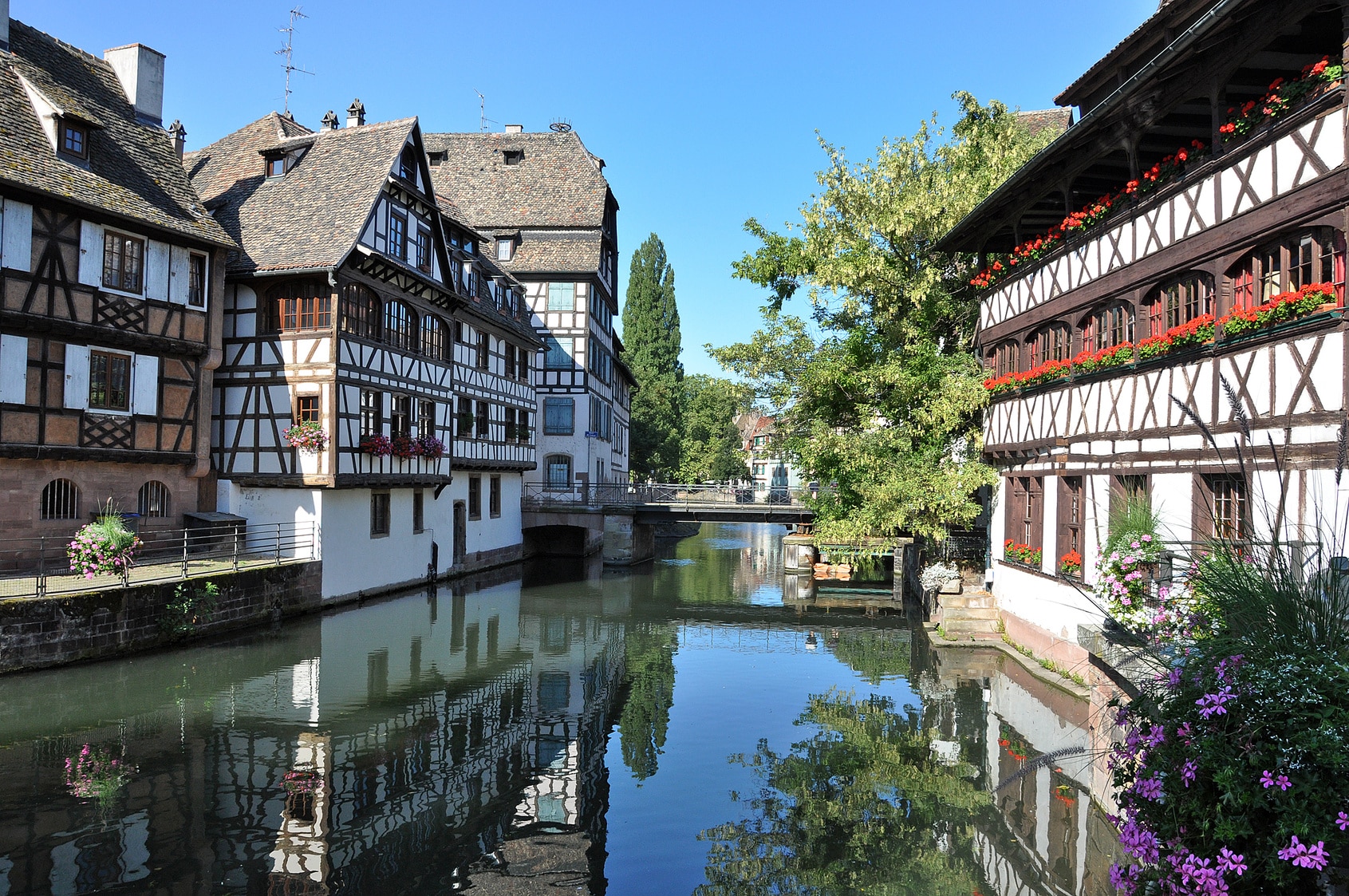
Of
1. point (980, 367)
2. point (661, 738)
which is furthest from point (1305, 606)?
point (980, 367)

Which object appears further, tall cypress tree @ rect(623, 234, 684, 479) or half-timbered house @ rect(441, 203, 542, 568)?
tall cypress tree @ rect(623, 234, 684, 479)

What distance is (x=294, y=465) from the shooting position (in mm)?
22266

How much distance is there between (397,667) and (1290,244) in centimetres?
1475

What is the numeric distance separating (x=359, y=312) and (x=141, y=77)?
24.8ft

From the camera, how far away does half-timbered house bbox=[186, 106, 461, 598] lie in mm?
22266

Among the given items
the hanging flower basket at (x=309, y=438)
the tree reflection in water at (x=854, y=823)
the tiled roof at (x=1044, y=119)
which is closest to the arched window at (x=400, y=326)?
the hanging flower basket at (x=309, y=438)

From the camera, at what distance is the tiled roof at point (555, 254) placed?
128 feet

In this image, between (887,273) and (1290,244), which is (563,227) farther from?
(1290,244)

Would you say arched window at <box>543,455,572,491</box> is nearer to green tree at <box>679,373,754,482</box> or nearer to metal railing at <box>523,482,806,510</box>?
metal railing at <box>523,482,806,510</box>

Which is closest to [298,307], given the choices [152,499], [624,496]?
[152,499]

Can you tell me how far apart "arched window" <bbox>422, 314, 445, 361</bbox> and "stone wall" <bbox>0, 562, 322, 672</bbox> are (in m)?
8.58

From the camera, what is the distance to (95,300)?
18.2 m

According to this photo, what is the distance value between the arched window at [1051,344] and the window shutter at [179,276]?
58.5 ft

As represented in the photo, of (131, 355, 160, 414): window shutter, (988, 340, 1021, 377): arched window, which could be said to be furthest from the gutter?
(131, 355, 160, 414): window shutter
